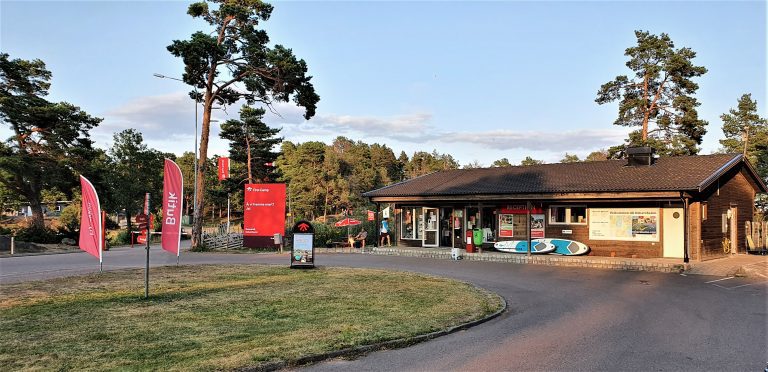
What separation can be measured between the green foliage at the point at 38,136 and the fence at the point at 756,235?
129 feet

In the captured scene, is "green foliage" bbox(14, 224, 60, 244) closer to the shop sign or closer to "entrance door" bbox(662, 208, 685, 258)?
the shop sign

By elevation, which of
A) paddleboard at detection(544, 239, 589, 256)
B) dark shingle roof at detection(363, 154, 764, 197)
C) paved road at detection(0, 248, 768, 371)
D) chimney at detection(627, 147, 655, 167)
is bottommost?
paved road at detection(0, 248, 768, 371)

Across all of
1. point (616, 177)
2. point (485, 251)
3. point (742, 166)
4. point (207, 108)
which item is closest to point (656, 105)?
point (742, 166)

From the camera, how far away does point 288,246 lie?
28.3 metres

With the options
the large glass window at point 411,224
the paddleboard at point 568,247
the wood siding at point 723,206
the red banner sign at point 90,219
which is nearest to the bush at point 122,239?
the large glass window at point 411,224

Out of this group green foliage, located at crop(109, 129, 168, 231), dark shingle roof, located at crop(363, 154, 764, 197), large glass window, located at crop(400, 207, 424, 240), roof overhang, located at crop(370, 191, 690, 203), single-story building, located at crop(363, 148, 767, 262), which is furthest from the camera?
green foliage, located at crop(109, 129, 168, 231)

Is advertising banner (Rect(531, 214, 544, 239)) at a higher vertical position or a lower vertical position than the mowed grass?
higher

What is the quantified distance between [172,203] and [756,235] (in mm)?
25960

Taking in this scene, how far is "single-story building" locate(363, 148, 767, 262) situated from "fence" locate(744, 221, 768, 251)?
0.51 m

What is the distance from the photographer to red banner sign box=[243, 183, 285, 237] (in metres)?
26.5

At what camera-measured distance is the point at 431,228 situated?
25844 mm

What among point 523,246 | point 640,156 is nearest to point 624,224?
point 523,246

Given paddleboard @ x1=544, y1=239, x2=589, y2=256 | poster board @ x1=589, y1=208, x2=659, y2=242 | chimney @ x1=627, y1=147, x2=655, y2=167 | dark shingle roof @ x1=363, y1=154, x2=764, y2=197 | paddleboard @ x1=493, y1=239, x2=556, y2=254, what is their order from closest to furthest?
1. dark shingle roof @ x1=363, y1=154, x2=764, y2=197
2. poster board @ x1=589, y1=208, x2=659, y2=242
3. paddleboard @ x1=544, y1=239, x2=589, y2=256
4. paddleboard @ x1=493, y1=239, x2=556, y2=254
5. chimney @ x1=627, y1=147, x2=655, y2=167

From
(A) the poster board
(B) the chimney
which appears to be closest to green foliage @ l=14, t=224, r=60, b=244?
(A) the poster board
